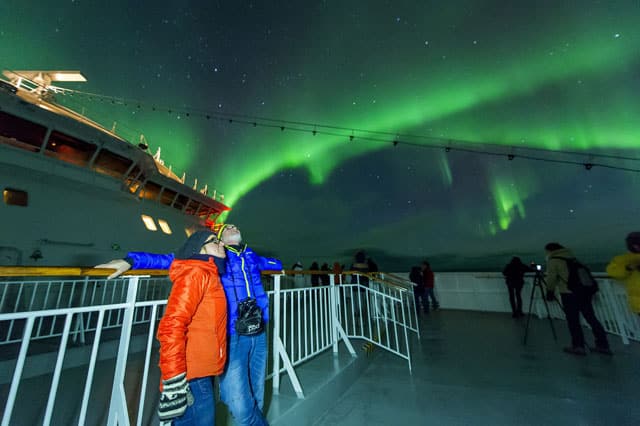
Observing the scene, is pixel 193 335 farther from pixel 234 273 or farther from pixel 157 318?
pixel 157 318

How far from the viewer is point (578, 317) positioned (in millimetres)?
4602

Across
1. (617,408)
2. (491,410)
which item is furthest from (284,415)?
(617,408)

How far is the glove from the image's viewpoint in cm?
136

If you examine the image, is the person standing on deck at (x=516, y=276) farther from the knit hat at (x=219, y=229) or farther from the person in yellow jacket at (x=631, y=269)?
the knit hat at (x=219, y=229)

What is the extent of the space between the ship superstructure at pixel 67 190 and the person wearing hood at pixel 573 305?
12.0 metres

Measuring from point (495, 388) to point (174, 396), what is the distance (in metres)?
3.90

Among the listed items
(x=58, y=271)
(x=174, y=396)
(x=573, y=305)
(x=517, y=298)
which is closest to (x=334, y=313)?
(x=174, y=396)

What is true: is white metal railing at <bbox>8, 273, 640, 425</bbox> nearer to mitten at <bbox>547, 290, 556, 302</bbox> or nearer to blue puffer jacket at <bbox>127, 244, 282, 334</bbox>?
blue puffer jacket at <bbox>127, 244, 282, 334</bbox>

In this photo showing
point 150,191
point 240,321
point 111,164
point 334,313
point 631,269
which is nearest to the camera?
point 240,321

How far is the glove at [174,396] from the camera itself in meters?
1.36

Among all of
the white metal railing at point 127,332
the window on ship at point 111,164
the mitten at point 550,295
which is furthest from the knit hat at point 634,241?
the window on ship at point 111,164

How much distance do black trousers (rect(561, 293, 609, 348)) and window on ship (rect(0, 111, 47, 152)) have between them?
1437 centimetres

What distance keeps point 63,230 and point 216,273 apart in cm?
925

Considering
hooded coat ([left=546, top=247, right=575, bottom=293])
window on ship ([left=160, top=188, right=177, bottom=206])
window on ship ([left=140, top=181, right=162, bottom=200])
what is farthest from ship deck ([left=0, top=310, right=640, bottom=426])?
window on ship ([left=160, top=188, right=177, bottom=206])
